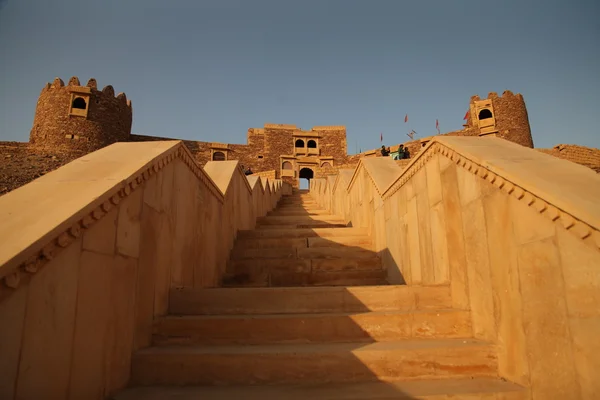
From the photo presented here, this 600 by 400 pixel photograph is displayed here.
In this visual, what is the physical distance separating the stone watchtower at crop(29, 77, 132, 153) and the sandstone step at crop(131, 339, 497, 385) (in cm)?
3139

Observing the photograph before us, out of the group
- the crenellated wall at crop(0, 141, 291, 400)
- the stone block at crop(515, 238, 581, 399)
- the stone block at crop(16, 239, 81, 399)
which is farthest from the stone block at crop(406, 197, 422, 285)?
the stone block at crop(16, 239, 81, 399)

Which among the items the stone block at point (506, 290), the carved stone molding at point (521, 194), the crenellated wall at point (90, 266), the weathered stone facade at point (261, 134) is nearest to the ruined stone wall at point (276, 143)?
the weathered stone facade at point (261, 134)

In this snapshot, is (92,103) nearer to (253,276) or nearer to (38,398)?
(253,276)

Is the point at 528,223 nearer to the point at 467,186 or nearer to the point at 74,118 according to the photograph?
the point at 467,186

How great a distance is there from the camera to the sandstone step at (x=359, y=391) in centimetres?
192

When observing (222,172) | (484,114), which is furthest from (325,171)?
(222,172)

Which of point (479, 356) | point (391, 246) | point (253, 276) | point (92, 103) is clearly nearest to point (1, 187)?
point (92, 103)

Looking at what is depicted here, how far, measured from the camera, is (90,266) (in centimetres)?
182

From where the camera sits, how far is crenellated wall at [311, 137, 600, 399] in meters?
1.64

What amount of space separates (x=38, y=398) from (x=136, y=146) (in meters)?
1.96

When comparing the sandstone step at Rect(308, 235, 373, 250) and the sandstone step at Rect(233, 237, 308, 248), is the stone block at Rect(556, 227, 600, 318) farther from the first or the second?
the sandstone step at Rect(233, 237, 308, 248)

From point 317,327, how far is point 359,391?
670 mm

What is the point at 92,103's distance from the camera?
3053cm

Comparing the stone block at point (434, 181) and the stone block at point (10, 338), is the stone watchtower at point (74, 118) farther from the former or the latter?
the stone block at point (10, 338)
